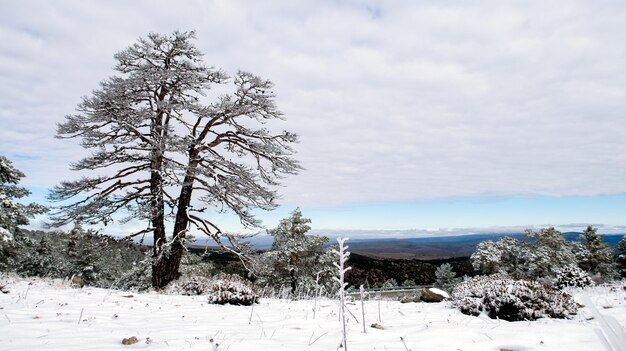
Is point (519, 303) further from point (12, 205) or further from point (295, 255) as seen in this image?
point (295, 255)

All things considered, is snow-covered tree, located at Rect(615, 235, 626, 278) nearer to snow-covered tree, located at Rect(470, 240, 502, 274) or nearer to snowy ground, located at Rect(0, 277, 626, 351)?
snow-covered tree, located at Rect(470, 240, 502, 274)

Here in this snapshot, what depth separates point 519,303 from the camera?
6.50m

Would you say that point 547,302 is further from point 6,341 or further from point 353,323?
point 6,341

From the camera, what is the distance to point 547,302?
21.9 feet

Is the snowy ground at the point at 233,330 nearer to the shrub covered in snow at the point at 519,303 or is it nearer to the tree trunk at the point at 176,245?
the shrub covered in snow at the point at 519,303

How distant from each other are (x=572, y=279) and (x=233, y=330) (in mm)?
13450

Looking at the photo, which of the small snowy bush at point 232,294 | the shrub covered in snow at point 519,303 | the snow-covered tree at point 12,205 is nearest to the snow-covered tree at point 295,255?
the snow-covered tree at point 12,205

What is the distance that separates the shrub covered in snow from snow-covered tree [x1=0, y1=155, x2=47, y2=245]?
16.8 metres

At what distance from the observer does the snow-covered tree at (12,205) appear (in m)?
15.3

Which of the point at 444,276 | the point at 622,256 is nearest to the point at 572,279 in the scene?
the point at 622,256

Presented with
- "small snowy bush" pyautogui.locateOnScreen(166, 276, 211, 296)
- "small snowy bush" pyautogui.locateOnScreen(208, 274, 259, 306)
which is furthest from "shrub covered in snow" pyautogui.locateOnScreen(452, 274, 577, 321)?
"small snowy bush" pyautogui.locateOnScreen(166, 276, 211, 296)

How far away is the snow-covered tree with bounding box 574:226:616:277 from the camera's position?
37.1m

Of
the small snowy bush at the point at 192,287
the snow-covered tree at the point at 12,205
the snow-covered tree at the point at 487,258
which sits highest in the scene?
the snow-covered tree at the point at 12,205

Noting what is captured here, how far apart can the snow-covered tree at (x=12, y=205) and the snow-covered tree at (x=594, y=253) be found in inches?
1770
